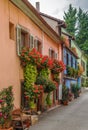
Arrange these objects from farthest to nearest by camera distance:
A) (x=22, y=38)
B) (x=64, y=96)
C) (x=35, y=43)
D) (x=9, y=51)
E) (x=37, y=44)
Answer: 1. (x=64, y=96)
2. (x=37, y=44)
3. (x=35, y=43)
4. (x=22, y=38)
5. (x=9, y=51)

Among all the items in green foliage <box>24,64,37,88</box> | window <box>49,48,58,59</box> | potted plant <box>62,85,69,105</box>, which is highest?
window <box>49,48,58,59</box>

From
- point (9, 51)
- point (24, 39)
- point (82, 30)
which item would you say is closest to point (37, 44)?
point (24, 39)

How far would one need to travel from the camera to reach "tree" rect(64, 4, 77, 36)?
3263 inches

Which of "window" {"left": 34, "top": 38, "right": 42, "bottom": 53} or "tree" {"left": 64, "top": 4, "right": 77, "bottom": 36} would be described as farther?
"tree" {"left": 64, "top": 4, "right": 77, "bottom": 36}

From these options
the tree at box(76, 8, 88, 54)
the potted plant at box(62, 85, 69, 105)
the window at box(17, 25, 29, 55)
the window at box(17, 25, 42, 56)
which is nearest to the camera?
the window at box(17, 25, 42, 56)

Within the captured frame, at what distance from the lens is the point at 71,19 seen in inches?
3342

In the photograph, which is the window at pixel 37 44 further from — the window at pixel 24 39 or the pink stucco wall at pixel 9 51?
the pink stucco wall at pixel 9 51

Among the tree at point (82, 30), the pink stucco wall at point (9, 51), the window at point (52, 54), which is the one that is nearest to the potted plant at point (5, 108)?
the pink stucco wall at point (9, 51)

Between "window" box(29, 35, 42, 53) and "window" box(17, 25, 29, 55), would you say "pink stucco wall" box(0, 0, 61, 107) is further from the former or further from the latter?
"window" box(29, 35, 42, 53)

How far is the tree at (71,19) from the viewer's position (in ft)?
272

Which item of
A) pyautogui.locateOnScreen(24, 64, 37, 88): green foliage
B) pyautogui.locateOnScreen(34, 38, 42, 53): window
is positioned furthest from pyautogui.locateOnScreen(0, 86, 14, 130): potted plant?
pyautogui.locateOnScreen(34, 38, 42, 53): window

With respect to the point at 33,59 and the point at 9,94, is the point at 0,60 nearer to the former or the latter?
the point at 9,94

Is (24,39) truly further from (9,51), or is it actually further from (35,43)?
(9,51)

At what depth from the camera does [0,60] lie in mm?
15203
